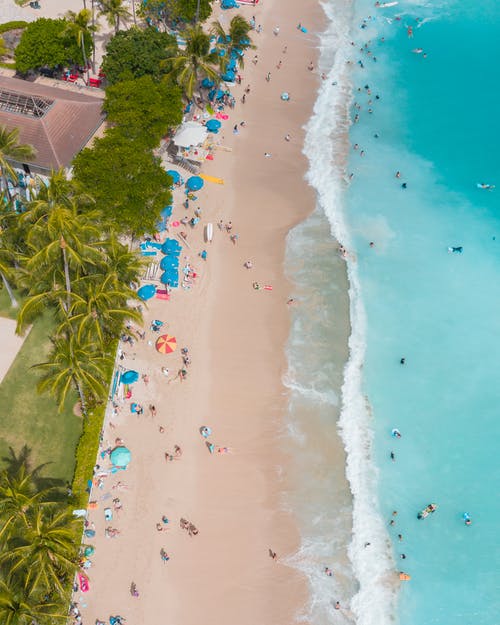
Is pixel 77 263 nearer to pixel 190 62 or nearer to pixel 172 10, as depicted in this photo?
pixel 190 62

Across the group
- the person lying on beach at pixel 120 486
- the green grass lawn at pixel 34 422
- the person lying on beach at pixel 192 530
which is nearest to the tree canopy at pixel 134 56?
the green grass lawn at pixel 34 422

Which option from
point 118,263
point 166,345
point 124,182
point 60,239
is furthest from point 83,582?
point 124,182

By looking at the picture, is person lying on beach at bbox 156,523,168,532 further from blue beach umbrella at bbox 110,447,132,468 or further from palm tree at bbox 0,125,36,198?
palm tree at bbox 0,125,36,198

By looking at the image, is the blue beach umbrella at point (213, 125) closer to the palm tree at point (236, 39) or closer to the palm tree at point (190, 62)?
the palm tree at point (190, 62)

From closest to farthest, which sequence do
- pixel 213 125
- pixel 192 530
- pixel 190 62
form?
pixel 192 530
pixel 190 62
pixel 213 125

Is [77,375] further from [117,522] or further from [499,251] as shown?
[499,251]

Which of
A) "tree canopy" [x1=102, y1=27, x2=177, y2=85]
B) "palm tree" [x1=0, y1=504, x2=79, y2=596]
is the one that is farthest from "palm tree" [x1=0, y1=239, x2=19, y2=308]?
"tree canopy" [x1=102, y1=27, x2=177, y2=85]

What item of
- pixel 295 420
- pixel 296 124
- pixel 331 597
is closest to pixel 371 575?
pixel 331 597
